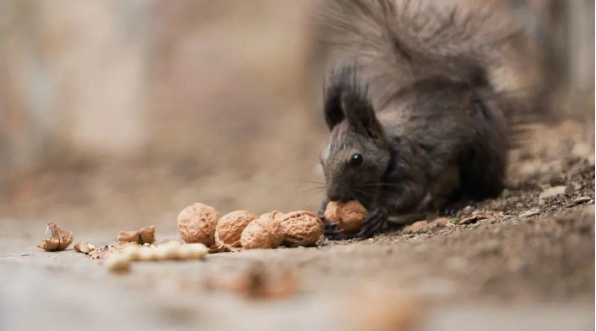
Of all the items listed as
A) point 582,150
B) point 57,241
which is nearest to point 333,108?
point 57,241

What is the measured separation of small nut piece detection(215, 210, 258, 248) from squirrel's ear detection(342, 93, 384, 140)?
718 mm

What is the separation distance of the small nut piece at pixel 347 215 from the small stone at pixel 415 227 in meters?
0.20

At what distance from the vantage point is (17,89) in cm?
688

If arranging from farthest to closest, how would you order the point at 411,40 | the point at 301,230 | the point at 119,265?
the point at 411,40 → the point at 301,230 → the point at 119,265

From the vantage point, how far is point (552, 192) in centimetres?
327

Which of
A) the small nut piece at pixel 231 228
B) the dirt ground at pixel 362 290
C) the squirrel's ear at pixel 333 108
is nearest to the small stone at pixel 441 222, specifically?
the squirrel's ear at pixel 333 108

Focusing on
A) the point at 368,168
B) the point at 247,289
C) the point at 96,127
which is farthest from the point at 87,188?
the point at 247,289

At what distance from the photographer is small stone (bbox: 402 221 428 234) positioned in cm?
289

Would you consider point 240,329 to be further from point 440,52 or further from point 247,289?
point 440,52

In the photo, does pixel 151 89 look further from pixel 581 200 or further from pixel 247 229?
pixel 581 200

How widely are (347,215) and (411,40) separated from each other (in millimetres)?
1120

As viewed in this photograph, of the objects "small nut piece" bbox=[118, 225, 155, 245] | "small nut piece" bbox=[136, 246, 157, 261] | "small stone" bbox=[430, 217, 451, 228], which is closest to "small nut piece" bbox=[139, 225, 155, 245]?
"small nut piece" bbox=[118, 225, 155, 245]

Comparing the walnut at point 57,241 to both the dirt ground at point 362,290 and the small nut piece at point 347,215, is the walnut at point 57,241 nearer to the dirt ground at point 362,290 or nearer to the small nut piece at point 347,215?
the dirt ground at point 362,290

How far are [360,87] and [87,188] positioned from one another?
12.2 feet
